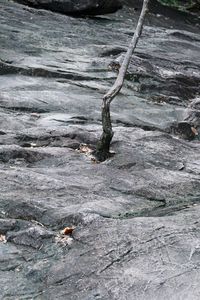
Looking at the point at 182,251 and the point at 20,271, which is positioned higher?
the point at 182,251

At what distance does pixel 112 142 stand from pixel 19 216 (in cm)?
280

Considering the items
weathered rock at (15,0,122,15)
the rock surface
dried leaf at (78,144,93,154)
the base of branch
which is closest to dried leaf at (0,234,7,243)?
the rock surface

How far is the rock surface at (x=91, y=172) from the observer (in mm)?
4457

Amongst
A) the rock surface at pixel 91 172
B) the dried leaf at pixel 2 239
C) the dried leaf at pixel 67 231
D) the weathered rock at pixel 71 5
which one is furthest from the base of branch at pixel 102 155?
the weathered rock at pixel 71 5

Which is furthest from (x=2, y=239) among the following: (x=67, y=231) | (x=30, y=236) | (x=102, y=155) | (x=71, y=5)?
(x=71, y=5)

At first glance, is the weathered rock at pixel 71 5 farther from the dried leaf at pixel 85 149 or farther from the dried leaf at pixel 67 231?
the dried leaf at pixel 67 231

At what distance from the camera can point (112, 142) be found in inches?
313

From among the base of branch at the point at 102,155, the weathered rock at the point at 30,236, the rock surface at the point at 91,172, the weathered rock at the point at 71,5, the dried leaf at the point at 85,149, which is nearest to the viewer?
the rock surface at the point at 91,172

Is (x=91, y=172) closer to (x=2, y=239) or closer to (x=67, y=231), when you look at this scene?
(x=67, y=231)

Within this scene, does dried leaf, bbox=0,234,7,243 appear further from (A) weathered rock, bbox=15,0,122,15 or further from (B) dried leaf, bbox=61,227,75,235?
(A) weathered rock, bbox=15,0,122,15

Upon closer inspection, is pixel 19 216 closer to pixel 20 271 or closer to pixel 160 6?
pixel 20 271

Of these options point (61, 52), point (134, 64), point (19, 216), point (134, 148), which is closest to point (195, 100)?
point (134, 64)

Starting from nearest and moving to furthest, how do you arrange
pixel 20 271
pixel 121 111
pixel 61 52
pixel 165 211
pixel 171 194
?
pixel 20 271, pixel 165 211, pixel 171 194, pixel 121 111, pixel 61 52

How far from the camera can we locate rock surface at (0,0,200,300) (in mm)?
4457
